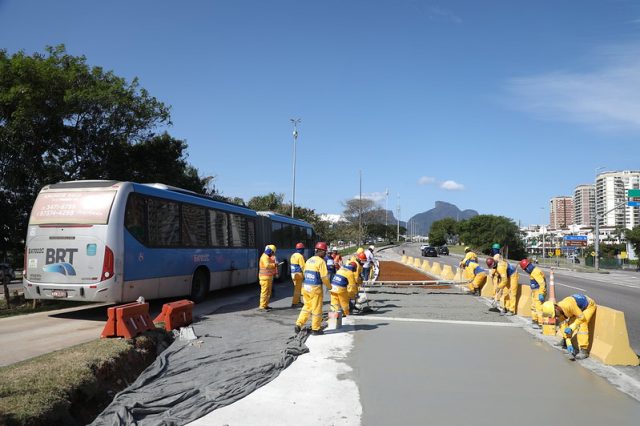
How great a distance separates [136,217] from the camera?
10.6 meters

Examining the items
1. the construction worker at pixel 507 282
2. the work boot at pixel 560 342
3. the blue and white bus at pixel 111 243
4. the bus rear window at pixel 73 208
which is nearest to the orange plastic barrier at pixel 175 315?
the blue and white bus at pixel 111 243

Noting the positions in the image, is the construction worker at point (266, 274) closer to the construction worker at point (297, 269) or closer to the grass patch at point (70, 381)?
the construction worker at point (297, 269)

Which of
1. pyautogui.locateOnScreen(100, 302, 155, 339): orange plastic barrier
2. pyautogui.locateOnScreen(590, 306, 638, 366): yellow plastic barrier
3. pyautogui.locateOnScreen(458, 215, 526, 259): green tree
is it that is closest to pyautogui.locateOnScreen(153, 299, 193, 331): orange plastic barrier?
pyautogui.locateOnScreen(100, 302, 155, 339): orange plastic barrier

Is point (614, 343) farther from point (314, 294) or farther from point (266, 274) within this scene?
point (266, 274)

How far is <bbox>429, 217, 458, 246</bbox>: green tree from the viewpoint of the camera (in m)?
125

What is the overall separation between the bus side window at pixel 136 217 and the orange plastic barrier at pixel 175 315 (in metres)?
2.13

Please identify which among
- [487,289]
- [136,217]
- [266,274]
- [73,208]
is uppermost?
[73,208]

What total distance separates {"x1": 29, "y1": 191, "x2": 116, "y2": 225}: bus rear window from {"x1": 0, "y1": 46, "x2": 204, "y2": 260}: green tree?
506 centimetres

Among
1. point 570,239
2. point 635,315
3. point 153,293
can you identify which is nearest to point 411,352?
point 153,293

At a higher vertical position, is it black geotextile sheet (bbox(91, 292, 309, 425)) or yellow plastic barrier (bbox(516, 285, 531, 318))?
yellow plastic barrier (bbox(516, 285, 531, 318))

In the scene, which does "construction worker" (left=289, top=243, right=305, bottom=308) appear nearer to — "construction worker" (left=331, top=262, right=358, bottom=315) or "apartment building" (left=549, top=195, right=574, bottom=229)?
"construction worker" (left=331, top=262, right=358, bottom=315)

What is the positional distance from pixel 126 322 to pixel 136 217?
3494mm

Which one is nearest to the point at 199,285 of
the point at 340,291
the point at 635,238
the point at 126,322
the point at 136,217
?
the point at 136,217

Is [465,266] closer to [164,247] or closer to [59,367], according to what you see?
[164,247]
